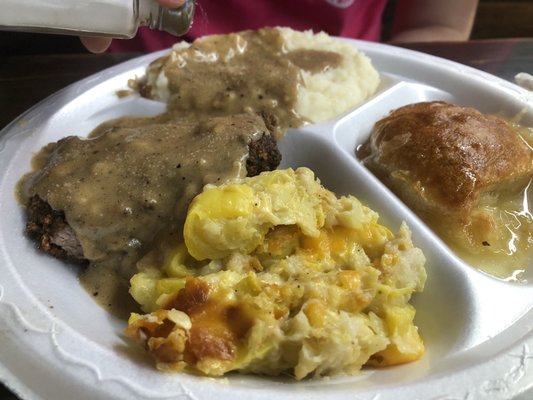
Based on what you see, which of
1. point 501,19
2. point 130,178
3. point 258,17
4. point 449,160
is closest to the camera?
point 130,178

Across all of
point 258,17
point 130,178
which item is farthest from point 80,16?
point 258,17

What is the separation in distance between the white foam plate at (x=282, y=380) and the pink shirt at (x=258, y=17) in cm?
99

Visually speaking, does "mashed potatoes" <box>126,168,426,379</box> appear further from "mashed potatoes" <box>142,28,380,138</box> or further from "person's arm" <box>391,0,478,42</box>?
"person's arm" <box>391,0,478,42</box>

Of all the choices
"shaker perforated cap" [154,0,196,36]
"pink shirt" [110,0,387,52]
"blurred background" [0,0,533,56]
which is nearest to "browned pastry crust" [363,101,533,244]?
"shaker perforated cap" [154,0,196,36]

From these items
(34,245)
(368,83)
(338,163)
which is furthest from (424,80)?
(34,245)

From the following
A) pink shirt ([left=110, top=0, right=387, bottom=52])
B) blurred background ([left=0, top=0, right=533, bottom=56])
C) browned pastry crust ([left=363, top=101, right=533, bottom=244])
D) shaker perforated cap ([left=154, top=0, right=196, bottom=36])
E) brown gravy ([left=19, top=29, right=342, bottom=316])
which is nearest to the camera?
brown gravy ([left=19, top=29, right=342, bottom=316])

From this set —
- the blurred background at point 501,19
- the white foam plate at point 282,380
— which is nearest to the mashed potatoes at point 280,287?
the white foam plate at point 282,380

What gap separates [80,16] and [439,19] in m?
2.78

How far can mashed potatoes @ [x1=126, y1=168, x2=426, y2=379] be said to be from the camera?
1.46 metres

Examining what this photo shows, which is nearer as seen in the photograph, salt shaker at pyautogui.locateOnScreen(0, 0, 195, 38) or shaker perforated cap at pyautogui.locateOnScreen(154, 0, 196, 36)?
salt shaker at pyautogui.locateOnScreen(0, 0, 195, 38)

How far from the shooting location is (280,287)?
5.22ft

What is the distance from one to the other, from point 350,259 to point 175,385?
70cm

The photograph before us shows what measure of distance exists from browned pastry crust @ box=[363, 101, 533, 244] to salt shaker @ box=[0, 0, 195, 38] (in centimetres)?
108

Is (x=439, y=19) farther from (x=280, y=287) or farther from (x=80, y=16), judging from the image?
(x=280, y=287)
